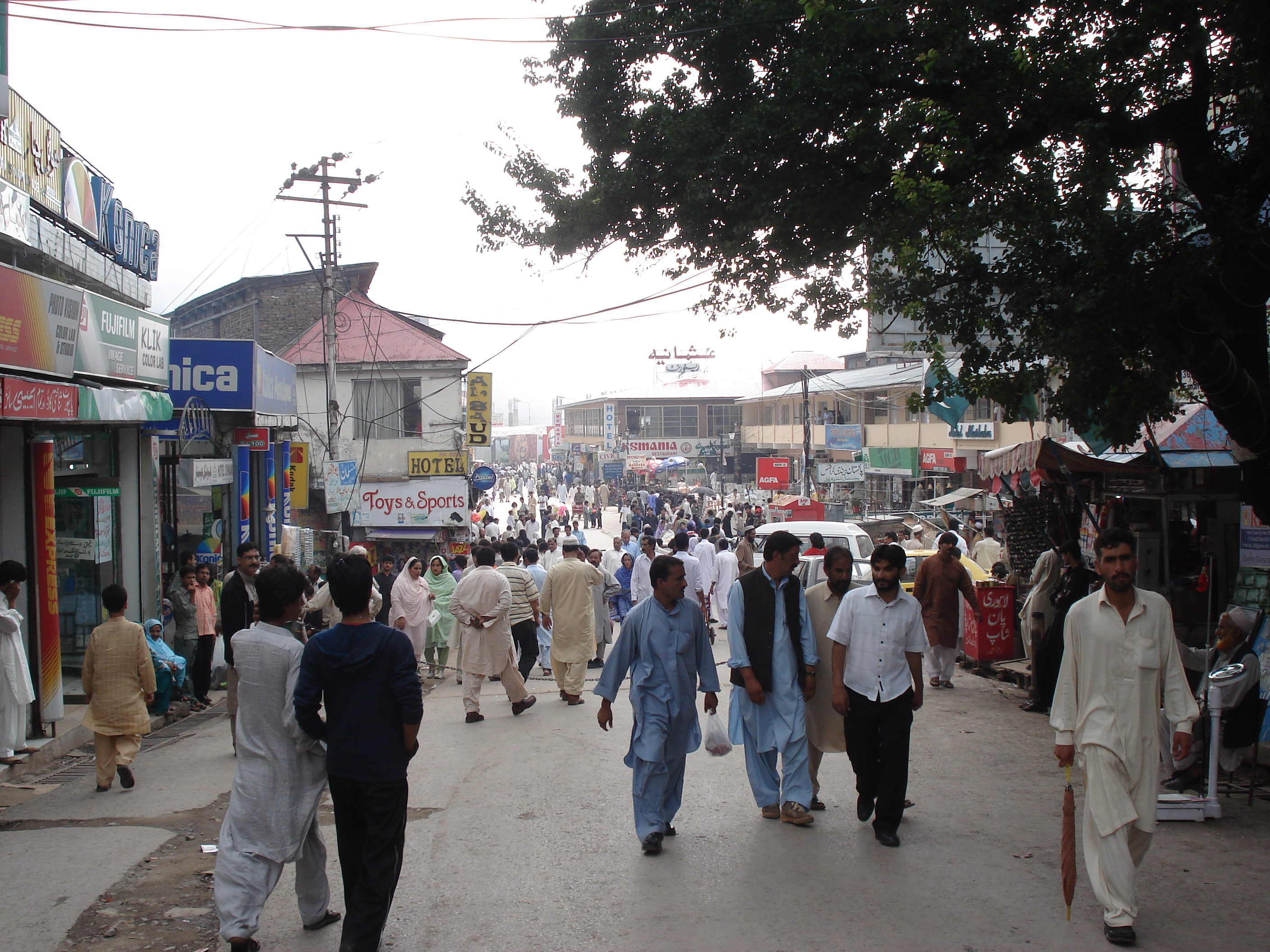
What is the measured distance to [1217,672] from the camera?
20.3 ft

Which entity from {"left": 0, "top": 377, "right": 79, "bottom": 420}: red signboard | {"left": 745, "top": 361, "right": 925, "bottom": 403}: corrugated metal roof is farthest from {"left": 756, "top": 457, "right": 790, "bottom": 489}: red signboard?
{"left": 0, "top": 377, "right": 79, "bottom": 420}: red signboard

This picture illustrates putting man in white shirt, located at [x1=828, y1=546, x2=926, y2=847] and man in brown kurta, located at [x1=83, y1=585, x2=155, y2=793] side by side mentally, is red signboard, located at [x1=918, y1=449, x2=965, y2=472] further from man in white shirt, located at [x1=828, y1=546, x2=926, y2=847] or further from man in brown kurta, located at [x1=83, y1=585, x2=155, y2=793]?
man in brown kurta, located at [x1=83, y1=585, x2=155, y2=793]

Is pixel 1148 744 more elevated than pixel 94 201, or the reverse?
pixel 94 201

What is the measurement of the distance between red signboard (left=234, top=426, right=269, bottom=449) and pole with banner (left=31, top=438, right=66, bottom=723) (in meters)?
6.45

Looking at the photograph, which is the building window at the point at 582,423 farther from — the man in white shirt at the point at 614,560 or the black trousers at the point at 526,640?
the black trousers at the point at 526,640

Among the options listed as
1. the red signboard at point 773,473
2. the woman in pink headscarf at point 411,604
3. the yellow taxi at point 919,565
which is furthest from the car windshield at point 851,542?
the red signboard at point 773,473

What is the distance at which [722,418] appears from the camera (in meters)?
65.2

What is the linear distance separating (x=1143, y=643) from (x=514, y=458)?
128534 mm

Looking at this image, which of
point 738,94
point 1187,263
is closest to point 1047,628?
point 1187,263

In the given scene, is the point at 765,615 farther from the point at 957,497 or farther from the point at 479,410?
the point at 479,410

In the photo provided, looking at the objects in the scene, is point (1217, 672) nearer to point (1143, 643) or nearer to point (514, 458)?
point (1143, 643)

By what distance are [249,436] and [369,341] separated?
50.6 feet

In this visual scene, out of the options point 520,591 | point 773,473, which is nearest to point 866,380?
point 773,473

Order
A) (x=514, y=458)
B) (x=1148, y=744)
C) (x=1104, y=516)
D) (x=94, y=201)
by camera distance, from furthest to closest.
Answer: (x=514, y=458) → (x=94, y=201) → (x=1104, y=516) → (x=1148, y=744)
